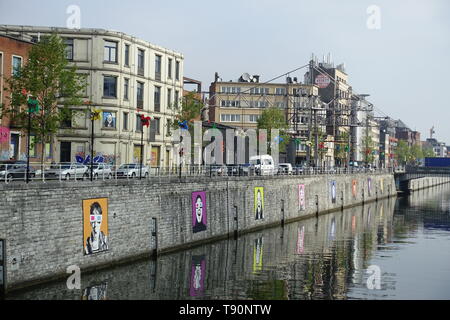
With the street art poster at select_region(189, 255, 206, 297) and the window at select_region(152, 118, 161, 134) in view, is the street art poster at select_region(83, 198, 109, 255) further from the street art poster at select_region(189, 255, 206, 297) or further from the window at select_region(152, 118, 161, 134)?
the window at select_region(152, 118, 161, 134)

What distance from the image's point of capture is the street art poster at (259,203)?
2331 inches

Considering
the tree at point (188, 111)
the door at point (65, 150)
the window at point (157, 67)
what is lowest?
the door at point (65, 150)

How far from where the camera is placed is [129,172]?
52.0 metres

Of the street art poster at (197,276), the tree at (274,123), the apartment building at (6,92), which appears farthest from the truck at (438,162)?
the street art poster at (197,276)

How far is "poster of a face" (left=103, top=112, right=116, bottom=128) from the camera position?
6919 cm

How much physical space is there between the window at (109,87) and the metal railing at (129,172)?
9.10 m

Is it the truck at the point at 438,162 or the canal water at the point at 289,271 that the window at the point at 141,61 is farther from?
the truck at the point at 438,162

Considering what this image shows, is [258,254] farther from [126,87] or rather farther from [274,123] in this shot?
[274,123]

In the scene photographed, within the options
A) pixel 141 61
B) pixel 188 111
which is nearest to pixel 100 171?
pixel 188 111

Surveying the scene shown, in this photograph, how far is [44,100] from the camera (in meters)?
48.1

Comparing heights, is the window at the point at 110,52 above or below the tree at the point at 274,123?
above

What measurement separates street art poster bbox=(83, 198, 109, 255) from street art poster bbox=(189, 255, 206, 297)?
533 centimetres

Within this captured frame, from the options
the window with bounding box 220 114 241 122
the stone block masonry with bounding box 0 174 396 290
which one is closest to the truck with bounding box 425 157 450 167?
the window with bounding box 220 114 241 122
